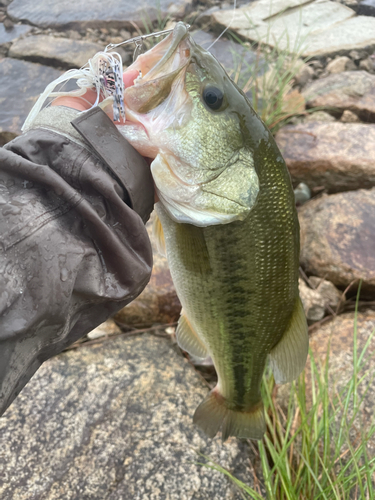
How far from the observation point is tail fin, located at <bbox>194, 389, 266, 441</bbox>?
6.45 feet

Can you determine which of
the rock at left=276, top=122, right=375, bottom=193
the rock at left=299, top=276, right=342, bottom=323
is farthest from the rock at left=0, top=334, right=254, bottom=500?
the rock at left=276, top=122, right=375, bottom=193

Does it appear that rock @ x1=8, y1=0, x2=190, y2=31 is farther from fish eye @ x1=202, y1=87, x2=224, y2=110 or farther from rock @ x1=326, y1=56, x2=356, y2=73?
fish eye @ x1=202, y1=87, x2=224, y2=110

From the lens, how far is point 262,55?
16.2ft

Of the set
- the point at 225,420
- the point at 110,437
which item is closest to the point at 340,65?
the point at 225,420

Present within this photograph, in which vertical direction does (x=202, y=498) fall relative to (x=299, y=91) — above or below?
below

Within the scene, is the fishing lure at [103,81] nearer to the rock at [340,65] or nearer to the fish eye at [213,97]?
the fish eye at [213,97]

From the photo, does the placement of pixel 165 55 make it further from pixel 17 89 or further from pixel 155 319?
pixel 17 89

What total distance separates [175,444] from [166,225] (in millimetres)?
1331

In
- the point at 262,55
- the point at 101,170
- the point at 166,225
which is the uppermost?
the point at 101,170

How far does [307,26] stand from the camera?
5945 mm

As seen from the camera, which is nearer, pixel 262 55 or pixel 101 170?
pixel 101 170

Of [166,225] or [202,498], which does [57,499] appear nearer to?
[202,498]

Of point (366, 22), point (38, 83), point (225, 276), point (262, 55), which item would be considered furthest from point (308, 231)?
point (366, 22)

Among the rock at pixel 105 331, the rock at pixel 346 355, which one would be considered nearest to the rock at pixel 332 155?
the rock at pixel 346 355
